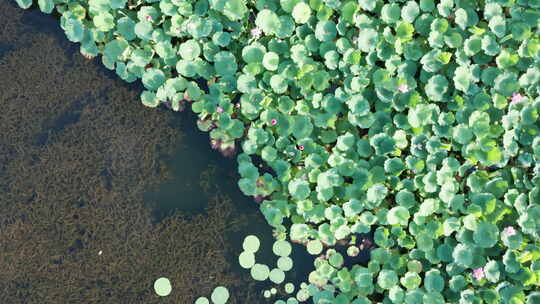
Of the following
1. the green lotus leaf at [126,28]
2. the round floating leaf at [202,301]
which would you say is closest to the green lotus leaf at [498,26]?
the green lotus leaf at [126,28]

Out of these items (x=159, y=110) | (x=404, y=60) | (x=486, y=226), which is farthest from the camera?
(x=159, y=110)

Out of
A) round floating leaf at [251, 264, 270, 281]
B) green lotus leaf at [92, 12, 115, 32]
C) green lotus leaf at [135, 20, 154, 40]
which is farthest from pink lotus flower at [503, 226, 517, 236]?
green lotus leaf at [92, 12, 115, 32]

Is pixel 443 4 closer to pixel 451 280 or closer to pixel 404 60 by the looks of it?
pixel 404 60

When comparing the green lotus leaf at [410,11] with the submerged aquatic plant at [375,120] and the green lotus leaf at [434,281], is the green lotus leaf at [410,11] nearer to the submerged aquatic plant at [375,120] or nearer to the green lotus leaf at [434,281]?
the submerged aquatic plant at [375,120]

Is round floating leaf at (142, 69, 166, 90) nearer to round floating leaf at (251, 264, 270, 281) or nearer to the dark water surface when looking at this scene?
the dark water surface

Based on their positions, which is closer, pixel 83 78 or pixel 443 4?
pixel 443 4

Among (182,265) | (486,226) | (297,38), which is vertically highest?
(297,38)

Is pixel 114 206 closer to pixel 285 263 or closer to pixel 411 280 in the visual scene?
pixel 285 263

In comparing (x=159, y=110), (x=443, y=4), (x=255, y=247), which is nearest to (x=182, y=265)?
(x=255, y=247)
